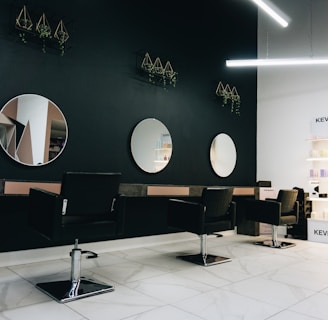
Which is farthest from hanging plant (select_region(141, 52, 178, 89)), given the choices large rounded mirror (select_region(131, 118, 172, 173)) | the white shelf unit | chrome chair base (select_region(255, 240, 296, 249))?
chrome chair base (select_region(255, 240, 296, 249))

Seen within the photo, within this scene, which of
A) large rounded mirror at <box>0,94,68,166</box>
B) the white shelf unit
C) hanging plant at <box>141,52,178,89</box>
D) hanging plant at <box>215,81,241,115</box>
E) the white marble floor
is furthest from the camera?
hanging plant at <box>215,81,241,115</box>

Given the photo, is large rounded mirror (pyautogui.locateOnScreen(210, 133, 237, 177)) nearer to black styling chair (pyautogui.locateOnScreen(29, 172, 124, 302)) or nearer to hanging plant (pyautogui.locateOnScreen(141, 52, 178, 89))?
hanging plant (pyautogui.locateOnScreen(141, 52, 178, 89))

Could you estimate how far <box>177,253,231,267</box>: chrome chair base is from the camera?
136 inches

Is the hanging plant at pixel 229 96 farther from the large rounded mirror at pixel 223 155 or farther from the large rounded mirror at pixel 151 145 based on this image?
the large rounded mirror at pixel 151 145

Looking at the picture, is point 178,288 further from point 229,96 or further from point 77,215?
point 229,96

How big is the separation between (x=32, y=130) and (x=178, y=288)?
215 cm

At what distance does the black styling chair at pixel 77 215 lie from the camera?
231 cm

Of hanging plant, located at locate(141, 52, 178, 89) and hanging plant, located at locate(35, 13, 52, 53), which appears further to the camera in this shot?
hanging plant, located at locate(141, 52, 178, 89)

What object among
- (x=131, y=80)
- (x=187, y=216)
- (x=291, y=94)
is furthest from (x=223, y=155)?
(x=187, y=216)

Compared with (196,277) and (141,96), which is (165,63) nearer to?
(141,96)

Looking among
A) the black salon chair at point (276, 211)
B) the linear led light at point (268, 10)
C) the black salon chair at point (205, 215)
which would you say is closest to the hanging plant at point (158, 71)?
the linear led light at point (268, 10)

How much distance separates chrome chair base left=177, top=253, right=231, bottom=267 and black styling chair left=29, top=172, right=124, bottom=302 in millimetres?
1222

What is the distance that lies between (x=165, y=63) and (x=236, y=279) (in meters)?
3.16

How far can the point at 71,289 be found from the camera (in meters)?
2.43
